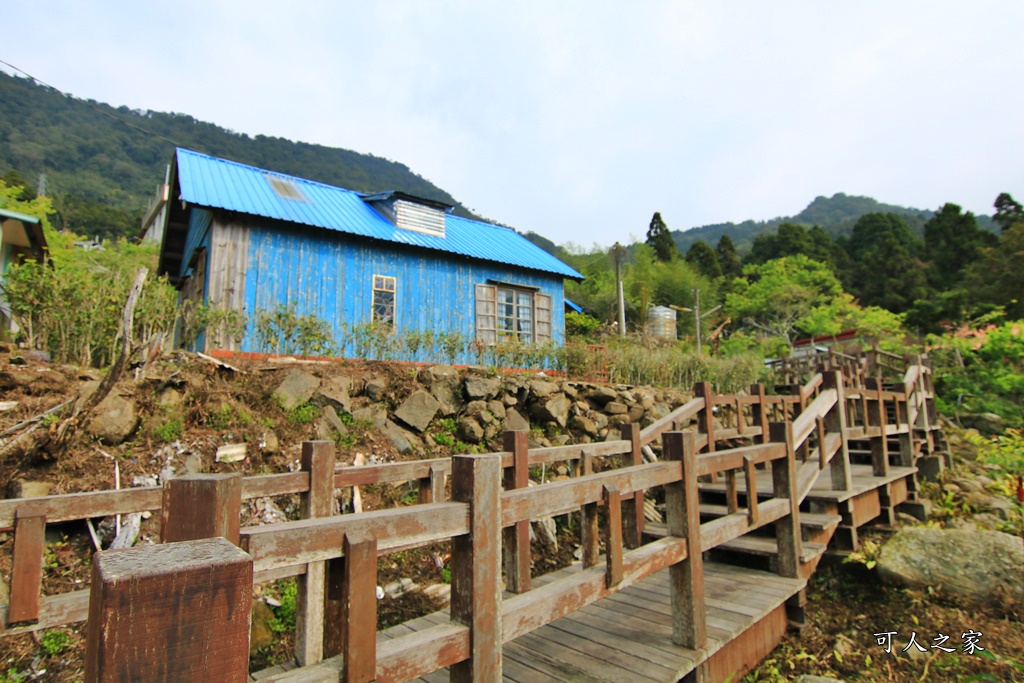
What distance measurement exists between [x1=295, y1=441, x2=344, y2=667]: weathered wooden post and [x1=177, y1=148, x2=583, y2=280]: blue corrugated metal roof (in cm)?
786

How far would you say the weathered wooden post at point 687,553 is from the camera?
3.35m

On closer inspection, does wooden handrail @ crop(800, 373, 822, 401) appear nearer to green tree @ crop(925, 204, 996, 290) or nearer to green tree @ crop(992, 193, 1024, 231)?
green tree @ crop(925, 204, 996, 290)

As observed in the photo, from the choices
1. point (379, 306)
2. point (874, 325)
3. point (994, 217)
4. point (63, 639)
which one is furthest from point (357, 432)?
point (994, 217)

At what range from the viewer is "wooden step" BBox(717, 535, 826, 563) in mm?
4891

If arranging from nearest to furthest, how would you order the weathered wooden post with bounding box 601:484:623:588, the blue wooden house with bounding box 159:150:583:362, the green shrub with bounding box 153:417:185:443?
the weathered wooden post with bounding box 601:484:623:588 < the green shrub with bounding box 153:417:185:443 < the blue wooden house with bounding box 159:150:583:362

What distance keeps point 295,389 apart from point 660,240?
41159 mm

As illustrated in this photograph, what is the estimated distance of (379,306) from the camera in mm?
11273

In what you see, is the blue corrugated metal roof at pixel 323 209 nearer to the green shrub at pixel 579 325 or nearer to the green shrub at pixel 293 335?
the green shrub at pixel 293 335

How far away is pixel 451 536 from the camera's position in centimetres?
207

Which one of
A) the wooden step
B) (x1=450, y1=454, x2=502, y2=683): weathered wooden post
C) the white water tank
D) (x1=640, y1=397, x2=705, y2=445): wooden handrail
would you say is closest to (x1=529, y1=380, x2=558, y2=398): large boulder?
(x1=640, y1=397, x2=705, y2=445): wooden handrail

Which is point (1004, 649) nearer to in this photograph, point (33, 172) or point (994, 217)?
point (994, 217)

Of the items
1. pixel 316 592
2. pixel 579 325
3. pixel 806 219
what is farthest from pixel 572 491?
pixel 806 219

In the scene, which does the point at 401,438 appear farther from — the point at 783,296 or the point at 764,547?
the point at 783,296

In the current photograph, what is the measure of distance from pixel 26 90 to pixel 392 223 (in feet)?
244
